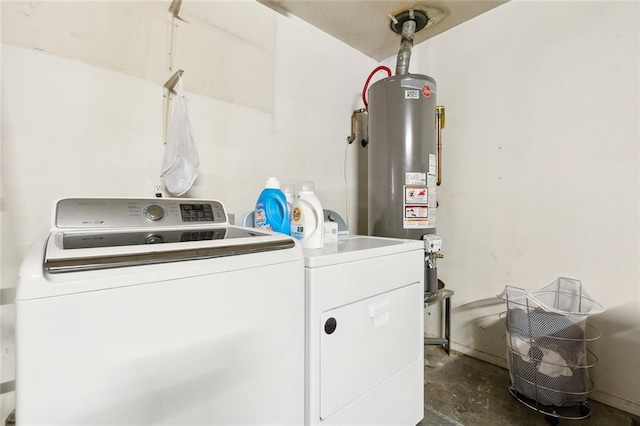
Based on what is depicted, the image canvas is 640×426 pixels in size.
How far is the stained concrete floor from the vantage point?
1.35 metres

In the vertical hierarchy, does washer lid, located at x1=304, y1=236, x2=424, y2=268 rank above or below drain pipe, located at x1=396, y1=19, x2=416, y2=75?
below

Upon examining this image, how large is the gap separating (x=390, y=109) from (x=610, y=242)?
1304mm

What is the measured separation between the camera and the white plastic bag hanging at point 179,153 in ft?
4.00

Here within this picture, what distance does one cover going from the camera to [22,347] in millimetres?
458

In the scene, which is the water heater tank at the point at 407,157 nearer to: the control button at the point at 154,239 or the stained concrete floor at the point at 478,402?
the stained concrete floor at the point at 478,402

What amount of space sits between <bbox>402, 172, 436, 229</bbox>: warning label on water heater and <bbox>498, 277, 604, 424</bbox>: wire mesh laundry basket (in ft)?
1.97

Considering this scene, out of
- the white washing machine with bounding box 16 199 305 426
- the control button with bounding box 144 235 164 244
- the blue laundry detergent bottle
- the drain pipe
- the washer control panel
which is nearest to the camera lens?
the white washing machine with bounding box 16 199 305 426

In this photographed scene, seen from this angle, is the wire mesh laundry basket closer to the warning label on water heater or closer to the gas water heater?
the gas water heater

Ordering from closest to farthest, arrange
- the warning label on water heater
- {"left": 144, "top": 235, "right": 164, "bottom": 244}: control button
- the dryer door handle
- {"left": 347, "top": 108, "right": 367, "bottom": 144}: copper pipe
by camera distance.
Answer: {"left": 144, "top": 235, "right": 164, "bottom": 244}: control button → the dryer door handle → the warning label on water heater → {"left": 347, "top": 108, "right": 367, "bottom": 144}: copper pipe

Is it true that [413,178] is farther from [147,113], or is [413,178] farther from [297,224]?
[147,113]

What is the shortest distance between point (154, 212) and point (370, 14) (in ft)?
5.70

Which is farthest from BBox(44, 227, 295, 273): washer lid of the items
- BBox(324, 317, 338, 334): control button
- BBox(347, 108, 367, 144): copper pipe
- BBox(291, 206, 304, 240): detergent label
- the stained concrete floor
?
BBox(347, 108, 367, 144): copper pipe

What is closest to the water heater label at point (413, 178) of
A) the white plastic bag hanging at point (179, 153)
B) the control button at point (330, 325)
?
the control button at point (330, 325)

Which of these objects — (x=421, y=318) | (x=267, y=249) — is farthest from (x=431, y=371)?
(x=267, y=249)
